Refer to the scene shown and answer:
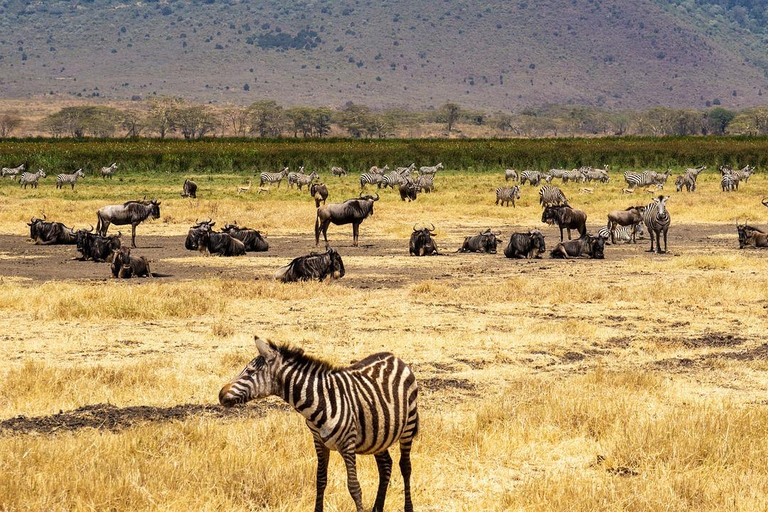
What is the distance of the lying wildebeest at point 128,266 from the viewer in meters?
22.4

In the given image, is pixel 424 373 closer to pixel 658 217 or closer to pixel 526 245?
pixel 526 245

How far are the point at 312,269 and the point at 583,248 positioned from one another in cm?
915

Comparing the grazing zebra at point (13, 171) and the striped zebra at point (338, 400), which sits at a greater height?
the grazing zebra at point (13, 171)

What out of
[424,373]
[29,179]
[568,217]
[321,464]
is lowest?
[424,373]

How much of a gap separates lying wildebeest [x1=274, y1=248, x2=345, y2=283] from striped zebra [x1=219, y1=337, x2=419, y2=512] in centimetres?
1396

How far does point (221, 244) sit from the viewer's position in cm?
2706

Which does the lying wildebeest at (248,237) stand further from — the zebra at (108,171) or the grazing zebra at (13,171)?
the zebra at (108,171)

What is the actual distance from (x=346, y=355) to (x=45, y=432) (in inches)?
185

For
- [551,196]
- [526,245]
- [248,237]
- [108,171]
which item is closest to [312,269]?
[248,237]

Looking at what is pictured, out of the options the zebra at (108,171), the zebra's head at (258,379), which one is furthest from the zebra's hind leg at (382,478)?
the zebra at (108,171)

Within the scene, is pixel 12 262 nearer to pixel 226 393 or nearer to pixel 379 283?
pixel 379 283

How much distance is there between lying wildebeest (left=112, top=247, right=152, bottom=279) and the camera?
22.4m

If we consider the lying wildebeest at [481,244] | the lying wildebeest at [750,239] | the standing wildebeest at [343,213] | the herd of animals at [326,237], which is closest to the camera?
the herd of animals at [326,237]

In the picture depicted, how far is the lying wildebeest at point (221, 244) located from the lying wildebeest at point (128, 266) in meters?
4.47
